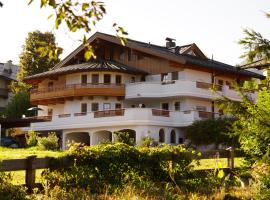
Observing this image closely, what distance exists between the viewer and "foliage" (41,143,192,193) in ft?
40.7

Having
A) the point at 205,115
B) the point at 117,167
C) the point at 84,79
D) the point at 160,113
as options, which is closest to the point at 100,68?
the point at 84,79

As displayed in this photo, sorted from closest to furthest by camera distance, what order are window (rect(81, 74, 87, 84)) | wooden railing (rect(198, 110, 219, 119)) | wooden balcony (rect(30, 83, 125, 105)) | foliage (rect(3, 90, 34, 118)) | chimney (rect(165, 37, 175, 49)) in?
1. wooden railing (rect(198, 110, 219, 119))
2. wooden balcony (rect(30, 83, 125, 105))
3. window (rect(81, 74, 87, 84))
4. chimney (rect(165, 37, 175, 49))
5. foliage (rect(3, 90, 34, 118))

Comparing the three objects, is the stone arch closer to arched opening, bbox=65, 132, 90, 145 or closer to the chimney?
arched opening, bbox=65, 132, 90, 145

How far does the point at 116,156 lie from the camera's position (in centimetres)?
1359

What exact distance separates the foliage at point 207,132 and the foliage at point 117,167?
22.5 m

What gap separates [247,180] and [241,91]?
6230mm

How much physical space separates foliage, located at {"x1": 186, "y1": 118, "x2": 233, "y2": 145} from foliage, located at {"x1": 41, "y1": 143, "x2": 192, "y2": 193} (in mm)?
22531

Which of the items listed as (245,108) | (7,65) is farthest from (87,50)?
(7,65)

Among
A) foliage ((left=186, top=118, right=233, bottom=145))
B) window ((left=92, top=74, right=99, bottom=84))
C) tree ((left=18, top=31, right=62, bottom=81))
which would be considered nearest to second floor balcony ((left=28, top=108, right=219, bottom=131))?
foliage ((left=186, top=118, right=233, bottom=145))

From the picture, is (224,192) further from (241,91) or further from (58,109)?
(58,109)

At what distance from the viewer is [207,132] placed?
1503 inches

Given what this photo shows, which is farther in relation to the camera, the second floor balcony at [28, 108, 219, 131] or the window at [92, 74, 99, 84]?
the window at [92, 74, 99, 84]

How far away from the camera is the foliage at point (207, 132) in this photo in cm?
3751

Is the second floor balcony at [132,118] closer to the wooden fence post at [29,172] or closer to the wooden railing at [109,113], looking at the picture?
the wooden railing at [109,113]
